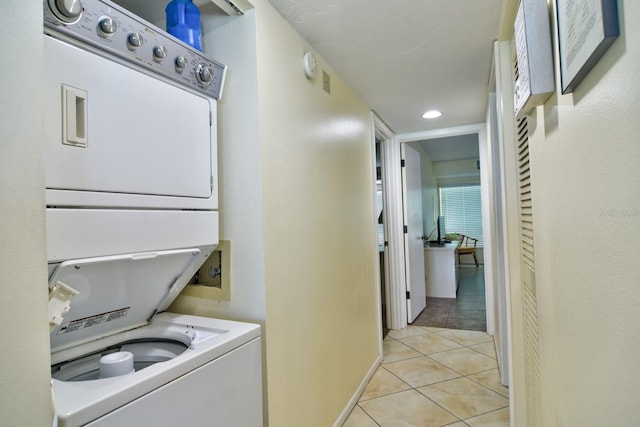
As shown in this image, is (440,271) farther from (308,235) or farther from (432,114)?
(308,235)

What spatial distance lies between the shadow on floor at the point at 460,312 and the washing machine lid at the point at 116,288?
3.16 m

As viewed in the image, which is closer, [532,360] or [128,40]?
[128,40]

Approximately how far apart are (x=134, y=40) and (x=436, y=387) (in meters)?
2.64

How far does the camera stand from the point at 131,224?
1.02m

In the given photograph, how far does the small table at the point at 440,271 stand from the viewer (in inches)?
189

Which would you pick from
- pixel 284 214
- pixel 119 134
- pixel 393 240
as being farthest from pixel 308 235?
pixel 393 240

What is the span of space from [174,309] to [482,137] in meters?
3.23

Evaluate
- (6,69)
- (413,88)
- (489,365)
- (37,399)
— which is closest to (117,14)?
(6,69)

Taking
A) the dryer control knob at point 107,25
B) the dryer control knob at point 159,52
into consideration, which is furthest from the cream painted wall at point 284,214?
the dryer control knob at point 107,25

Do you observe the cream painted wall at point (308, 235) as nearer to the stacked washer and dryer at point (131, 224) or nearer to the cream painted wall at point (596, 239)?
the stacked washer and dryer at point (131, 224)

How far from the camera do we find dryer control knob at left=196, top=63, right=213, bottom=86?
125 centimetres

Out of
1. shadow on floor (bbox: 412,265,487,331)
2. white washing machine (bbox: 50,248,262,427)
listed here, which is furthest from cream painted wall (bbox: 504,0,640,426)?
shadow on floor (bbox: 412,265,487,331)

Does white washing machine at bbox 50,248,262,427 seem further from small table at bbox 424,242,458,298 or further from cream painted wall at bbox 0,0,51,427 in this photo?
small table at bbox 424,242,458,298

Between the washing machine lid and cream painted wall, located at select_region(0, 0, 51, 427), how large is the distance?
30 cm
